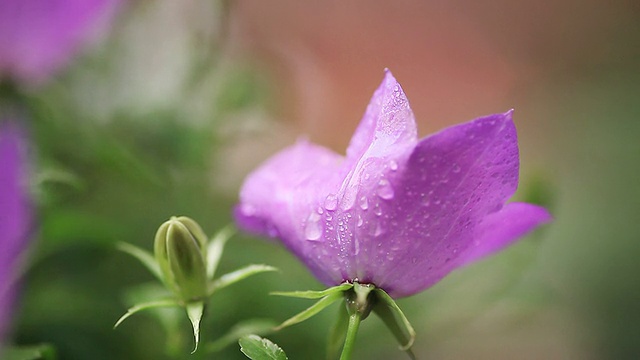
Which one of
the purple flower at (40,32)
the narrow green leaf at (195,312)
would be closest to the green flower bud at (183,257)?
the narrow green leaf at (195,312)

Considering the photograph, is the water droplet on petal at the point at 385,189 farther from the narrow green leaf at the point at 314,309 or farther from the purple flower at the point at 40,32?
the purple flower at the point at 40,32

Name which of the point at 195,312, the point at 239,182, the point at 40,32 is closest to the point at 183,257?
the point at 195,312

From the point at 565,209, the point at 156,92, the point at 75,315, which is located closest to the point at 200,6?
the point at 156,92

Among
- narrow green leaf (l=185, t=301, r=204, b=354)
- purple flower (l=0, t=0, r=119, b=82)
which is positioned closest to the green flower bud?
narrow green leaf (l=185, t=301, r=204, b=354)

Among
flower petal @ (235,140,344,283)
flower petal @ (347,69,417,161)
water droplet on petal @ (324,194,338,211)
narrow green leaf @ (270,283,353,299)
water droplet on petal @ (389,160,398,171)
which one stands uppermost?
flower petal @ (347,69,417,161)

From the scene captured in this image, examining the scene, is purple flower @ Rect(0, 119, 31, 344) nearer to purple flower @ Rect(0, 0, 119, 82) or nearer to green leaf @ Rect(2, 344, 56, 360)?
green leaf @ Rect(2, 344, 56, 360)

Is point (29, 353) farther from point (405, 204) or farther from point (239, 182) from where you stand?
point (239, 182)
